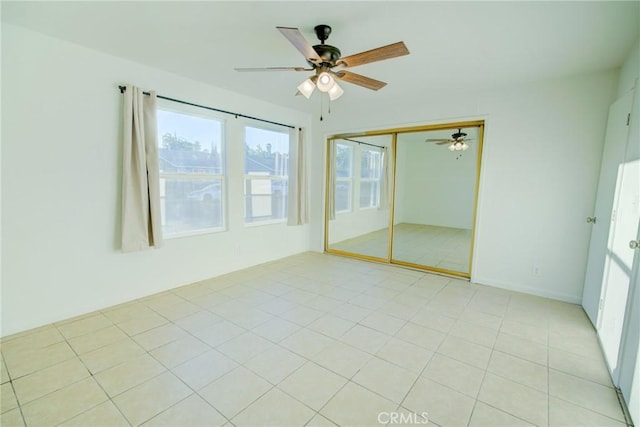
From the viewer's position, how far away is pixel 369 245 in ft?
17.5

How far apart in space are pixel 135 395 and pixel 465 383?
6.83 feet

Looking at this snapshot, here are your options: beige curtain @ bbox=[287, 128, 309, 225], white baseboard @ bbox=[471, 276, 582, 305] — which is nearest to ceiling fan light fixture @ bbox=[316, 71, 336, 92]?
beige curtain @ bbox=[287, 128, 309, 225]

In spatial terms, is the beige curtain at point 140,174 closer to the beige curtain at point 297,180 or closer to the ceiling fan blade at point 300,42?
the ceiling fan blade at point 300,42

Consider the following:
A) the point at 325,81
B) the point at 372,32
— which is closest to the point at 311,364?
the point at 325,81

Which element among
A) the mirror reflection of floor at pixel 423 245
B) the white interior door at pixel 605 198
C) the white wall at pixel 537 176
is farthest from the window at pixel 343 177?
the white interior door at pixel 605 198

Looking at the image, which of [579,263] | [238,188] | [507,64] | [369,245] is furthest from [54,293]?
[579,263]

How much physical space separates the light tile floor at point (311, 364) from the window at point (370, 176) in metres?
2.70

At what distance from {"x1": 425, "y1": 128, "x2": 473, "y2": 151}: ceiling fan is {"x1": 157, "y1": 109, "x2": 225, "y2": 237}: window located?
3221 mm

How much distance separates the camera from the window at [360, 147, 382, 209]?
209 inches

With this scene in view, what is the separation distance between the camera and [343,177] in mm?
5582

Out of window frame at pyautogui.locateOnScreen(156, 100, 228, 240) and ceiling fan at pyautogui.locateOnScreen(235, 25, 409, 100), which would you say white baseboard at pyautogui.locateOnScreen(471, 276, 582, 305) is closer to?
ceiling fan at pyautogui.locateOnScreen(235, 25, 409, 100)

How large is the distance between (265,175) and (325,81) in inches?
94.0

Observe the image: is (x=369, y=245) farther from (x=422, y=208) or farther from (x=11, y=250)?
(x=11, y=250)

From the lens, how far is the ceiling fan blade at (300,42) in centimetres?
179
